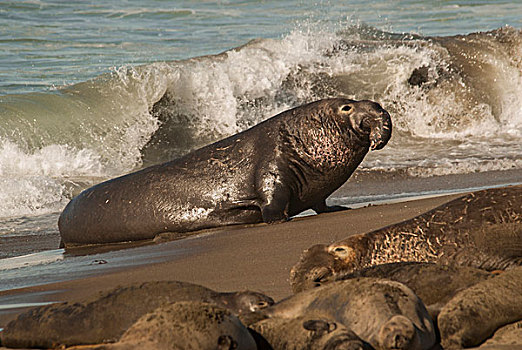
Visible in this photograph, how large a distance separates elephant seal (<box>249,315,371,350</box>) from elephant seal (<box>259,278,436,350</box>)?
0.08m

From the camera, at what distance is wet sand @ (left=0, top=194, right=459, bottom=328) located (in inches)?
199

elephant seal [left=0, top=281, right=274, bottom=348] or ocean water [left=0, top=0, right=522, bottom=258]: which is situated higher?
elephant seal [left=0, top=281, right=274, bottom=348]

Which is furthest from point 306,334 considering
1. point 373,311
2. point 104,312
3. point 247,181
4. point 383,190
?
point 383,190

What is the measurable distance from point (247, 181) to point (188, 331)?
4.66 meters

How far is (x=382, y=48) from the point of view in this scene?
1658 cm

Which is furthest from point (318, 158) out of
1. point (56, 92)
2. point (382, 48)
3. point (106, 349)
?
point (382, 48)

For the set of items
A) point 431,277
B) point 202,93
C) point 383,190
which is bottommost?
point 383,190

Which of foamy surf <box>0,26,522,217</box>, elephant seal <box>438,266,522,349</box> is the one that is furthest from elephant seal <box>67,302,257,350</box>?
foamy surf <box>0,26,522,217</box>

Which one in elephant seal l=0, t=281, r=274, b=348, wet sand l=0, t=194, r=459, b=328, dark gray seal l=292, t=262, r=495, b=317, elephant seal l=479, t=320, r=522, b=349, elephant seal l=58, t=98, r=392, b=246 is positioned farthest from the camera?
elephant seal l=58, t=98, r=392, b=246

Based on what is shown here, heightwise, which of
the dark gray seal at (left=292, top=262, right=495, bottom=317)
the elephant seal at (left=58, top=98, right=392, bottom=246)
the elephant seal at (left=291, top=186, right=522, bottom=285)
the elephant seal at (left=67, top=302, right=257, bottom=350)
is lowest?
the elephant seal at (left=58, top=98, right=392, bottom=246)

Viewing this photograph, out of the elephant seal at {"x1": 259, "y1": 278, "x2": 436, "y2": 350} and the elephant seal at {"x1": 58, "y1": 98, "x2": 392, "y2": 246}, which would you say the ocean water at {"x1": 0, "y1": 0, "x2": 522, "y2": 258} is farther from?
the elephant seal at {"x1": 259, "y1": 278, "x2": 436, "y2": 350}

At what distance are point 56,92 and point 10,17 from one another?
7.30 m

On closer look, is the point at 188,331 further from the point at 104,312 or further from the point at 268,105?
the point at 268,105

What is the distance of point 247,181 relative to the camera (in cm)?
770
